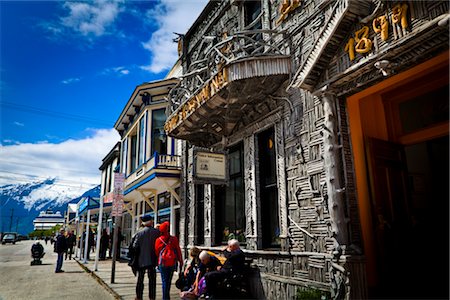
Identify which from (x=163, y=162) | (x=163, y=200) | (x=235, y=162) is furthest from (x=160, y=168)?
(x=235, y=162)

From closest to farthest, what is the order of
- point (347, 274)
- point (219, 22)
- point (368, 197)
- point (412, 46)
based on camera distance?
point (412, 46) < point (347, 274) < point (368, 197) < point (219, 22)

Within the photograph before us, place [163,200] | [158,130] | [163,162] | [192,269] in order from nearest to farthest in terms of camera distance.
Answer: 1. [192,269]
2. [163,162]
3. [163,200]
4. [158,130]

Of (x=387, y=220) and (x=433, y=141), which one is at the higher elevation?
(x=433, y=141)

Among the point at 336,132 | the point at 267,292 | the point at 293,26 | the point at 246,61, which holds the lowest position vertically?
the point at 267,292

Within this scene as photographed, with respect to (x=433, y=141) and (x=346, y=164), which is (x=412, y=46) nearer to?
(x=346, y=164)

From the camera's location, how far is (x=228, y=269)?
20.6 feet

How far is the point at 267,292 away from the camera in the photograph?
6656mm

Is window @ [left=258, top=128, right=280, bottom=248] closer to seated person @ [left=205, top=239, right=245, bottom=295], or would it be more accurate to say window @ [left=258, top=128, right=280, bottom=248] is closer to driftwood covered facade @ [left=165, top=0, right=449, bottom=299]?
driftwood covered facade @ [left=165, top=0, right=449, bottom=299]

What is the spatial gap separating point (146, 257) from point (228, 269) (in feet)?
5.60

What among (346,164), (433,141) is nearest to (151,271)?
(346,164)

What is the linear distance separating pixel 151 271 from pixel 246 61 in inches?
181

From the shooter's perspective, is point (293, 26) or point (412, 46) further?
point (293, 26)

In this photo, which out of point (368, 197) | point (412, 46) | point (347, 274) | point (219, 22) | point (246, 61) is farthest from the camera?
point (219, 22)

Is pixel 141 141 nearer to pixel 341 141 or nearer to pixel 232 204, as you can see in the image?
pixel 232 204
